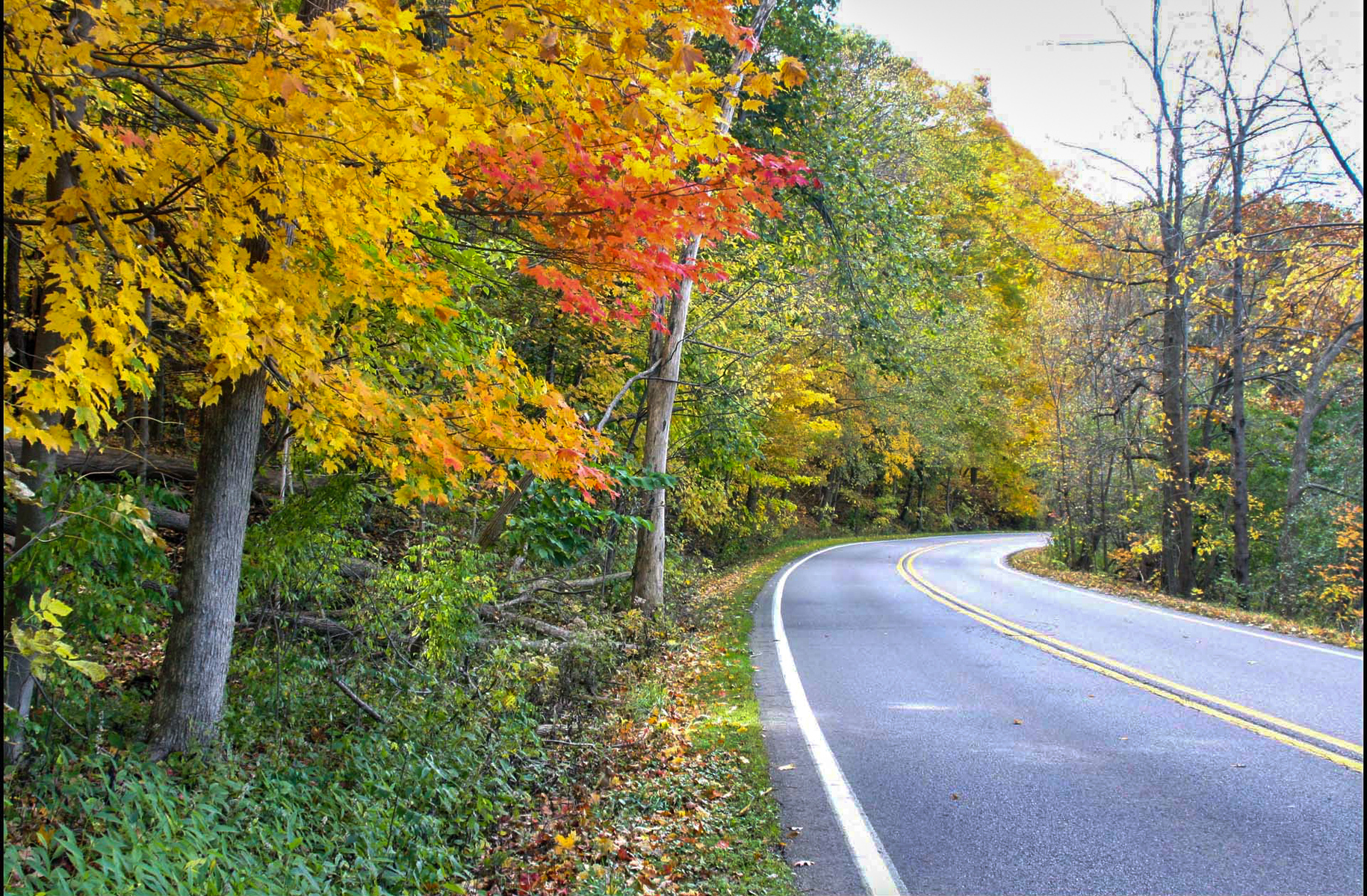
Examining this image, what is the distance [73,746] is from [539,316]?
864 cm

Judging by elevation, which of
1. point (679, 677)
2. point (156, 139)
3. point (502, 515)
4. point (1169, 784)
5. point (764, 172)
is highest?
point (764, 172)

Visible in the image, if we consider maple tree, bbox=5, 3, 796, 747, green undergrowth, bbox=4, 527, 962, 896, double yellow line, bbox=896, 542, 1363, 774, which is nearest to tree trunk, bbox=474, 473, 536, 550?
green undergrowth, bbox=4, 527, 962, 896

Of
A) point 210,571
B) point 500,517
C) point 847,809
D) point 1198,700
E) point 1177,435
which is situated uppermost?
point 1177,435

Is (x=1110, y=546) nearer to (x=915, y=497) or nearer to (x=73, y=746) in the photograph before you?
(x=915, y=497)

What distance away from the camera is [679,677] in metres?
8.90

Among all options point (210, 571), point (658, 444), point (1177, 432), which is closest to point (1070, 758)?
point (210, 571)

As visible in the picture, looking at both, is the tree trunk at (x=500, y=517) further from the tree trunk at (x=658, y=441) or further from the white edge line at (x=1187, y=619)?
the white edge line at (x=1187, y=619)

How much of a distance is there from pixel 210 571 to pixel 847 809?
3.96m

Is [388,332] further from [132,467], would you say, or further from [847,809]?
[847,809]

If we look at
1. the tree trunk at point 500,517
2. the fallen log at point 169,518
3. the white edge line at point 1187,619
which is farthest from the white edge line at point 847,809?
the white edge line at point 1187,619

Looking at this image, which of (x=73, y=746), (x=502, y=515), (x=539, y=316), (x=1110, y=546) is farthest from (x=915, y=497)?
(x=73, y=746)

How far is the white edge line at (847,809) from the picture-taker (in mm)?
4051

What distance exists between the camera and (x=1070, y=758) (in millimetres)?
5754

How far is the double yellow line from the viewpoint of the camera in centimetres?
576
